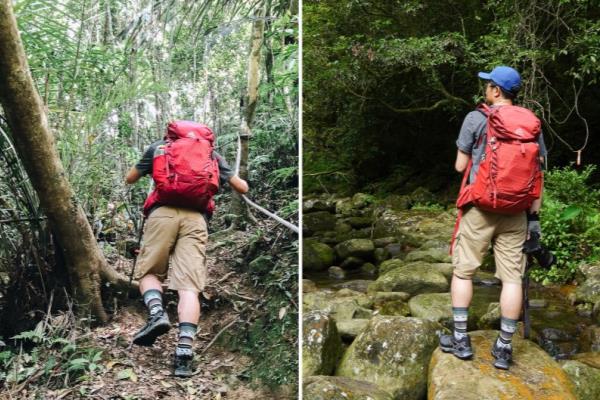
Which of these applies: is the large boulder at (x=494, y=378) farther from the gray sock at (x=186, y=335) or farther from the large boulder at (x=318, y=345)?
the gray sock at (x=186, y=335)

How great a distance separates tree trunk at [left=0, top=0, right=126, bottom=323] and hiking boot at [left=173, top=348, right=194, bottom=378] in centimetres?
33

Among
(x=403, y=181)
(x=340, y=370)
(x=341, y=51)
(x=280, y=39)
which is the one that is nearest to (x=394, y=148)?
(x=403, y=181)

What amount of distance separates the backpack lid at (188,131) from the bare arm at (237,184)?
18 centimetres

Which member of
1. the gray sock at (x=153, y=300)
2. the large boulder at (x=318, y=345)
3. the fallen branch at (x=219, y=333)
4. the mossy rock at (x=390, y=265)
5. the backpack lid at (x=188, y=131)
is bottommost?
the mossy rock at (x=390, y=265)

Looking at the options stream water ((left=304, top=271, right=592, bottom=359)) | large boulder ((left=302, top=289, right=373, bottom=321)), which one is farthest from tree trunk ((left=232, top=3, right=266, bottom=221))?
stream water ((left=304, top=271, right=592, bottom=359))

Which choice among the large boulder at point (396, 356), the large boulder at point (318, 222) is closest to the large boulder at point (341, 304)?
the large boulder at point (396, 356)

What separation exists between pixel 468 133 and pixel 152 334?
1721mm

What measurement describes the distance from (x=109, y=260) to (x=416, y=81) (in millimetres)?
9733

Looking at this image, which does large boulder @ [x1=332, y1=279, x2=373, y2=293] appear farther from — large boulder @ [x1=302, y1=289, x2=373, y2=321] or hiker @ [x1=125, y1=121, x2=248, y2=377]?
hiker @ [x1=125, y1=121, x2=248, y2=377]

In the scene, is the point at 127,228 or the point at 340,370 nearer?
the point at 127,228

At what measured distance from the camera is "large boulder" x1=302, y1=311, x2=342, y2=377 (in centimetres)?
350

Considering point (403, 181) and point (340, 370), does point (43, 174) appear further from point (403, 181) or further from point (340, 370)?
point (403, 181)

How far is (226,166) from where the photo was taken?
2.41 metres

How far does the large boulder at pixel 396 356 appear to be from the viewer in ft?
10.9
